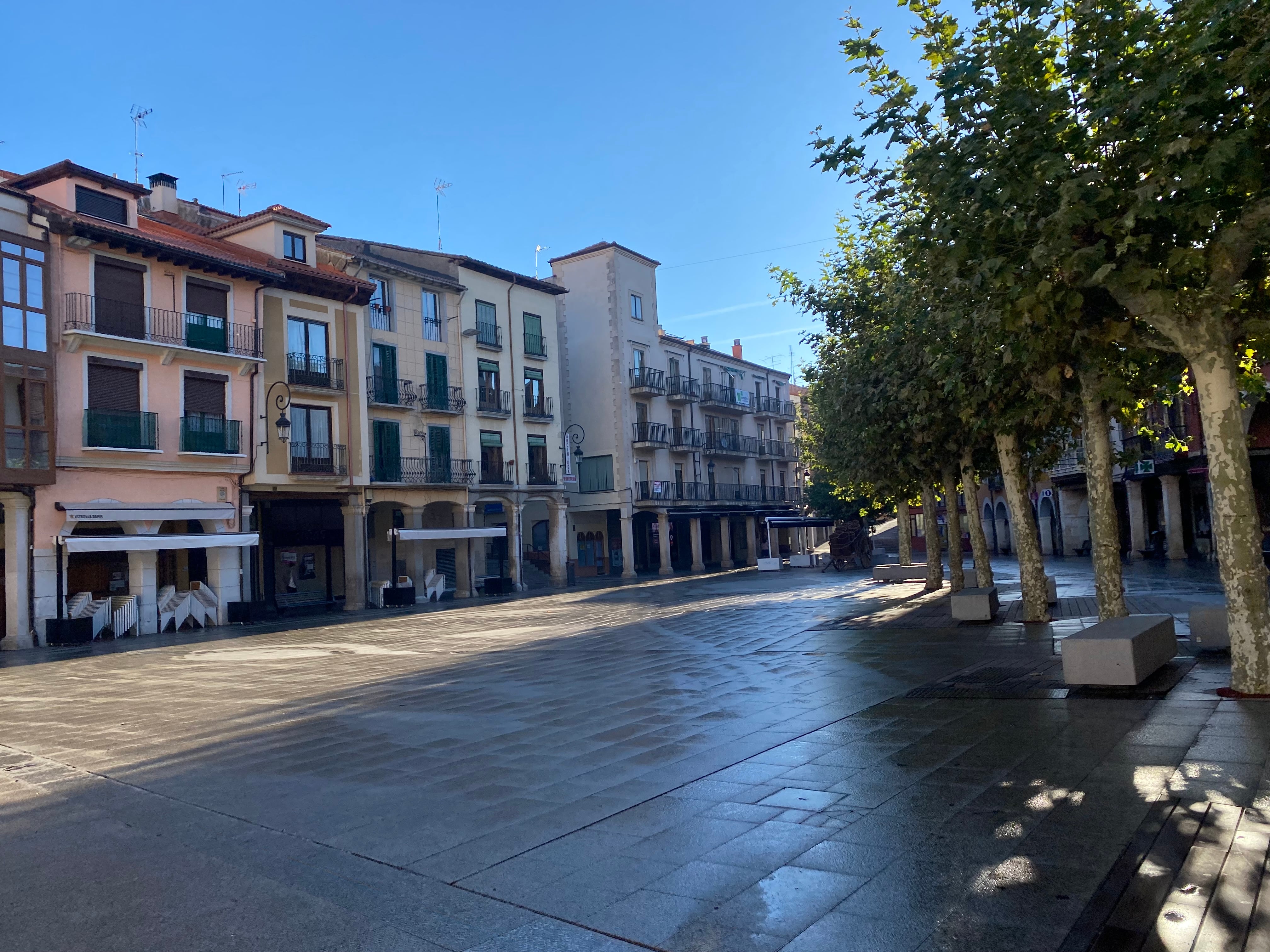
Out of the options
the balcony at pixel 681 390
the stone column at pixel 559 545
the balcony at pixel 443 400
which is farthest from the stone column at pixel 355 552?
the balcony at pixel 681 390

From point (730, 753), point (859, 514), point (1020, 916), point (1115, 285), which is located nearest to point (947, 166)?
→ point (1115, 285)

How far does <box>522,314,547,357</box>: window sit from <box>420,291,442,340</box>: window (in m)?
4.92

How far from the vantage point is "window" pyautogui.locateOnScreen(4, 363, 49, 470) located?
20.4 m

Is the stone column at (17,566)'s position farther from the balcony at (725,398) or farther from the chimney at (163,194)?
the balcony at (725,398)

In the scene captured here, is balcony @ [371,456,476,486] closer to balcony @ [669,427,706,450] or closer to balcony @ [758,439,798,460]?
balcony @ [669,427,706,450]

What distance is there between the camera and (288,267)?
1087 inches

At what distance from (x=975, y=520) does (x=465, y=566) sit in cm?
2109

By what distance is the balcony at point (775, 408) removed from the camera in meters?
58.1

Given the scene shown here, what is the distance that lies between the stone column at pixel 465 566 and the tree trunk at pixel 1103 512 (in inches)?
1036

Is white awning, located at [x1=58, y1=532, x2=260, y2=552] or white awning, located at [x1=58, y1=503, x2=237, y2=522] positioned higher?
white awning, located at [x1=58, y1=503, x2=237, y2=522]

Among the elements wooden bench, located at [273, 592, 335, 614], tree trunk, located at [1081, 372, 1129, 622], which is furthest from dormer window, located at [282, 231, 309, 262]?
tree trunk, located at [1081, 372, 1129, 622]

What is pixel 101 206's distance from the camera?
23.2 m

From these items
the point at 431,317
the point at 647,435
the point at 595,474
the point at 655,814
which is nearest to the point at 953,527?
the point at 655,814

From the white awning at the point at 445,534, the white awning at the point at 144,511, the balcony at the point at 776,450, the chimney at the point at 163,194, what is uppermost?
the chimney at the point at 163,194
